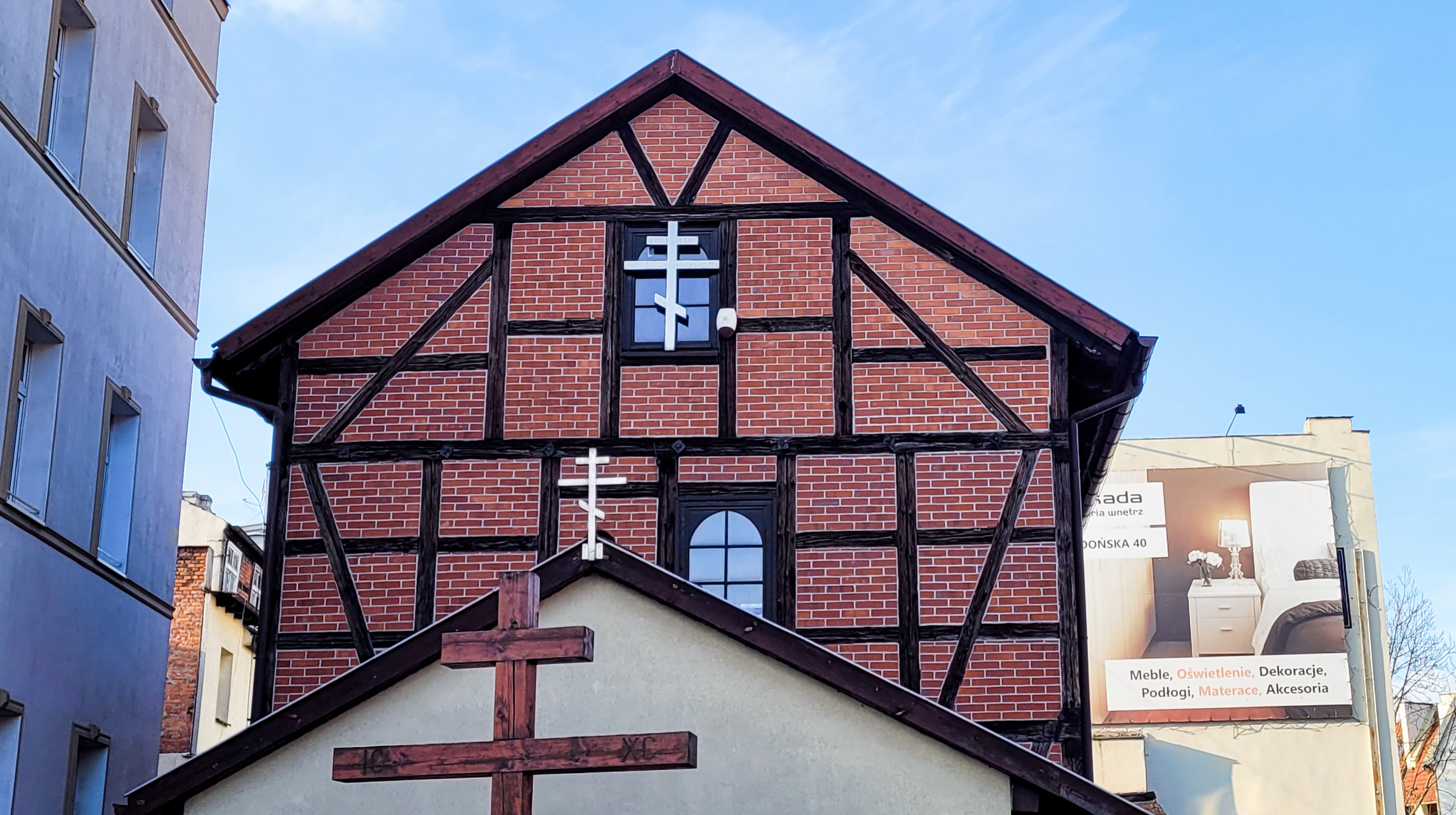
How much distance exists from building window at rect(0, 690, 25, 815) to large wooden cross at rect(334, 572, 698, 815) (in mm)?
6302

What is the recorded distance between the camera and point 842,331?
1425 cm

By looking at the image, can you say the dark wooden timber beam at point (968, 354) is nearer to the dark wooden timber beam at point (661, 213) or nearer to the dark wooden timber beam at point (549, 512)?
the dark wooden timber beam at point (661, 213)

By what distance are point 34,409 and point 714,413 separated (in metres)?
5.81

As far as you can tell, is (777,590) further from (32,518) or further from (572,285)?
(32,518)

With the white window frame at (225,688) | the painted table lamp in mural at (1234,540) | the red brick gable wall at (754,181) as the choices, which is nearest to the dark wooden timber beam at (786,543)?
the red brick gable wall at (754,181)

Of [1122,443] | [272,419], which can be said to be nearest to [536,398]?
[272,419]

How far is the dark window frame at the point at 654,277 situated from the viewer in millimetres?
14211

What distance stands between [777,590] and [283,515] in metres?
4.21

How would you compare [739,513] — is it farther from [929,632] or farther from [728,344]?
[929,632]

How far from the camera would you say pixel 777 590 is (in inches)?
533

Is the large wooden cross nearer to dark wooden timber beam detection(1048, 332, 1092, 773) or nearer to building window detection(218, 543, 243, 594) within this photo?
dark wooden timber beam detection(1048, 332, 1092, 773)

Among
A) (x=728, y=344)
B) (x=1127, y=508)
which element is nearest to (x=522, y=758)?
(x=728, y=344)

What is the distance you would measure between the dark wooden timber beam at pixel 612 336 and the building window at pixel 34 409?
465cm

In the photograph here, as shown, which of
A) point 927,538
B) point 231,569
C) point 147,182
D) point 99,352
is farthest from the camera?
point 231,569
